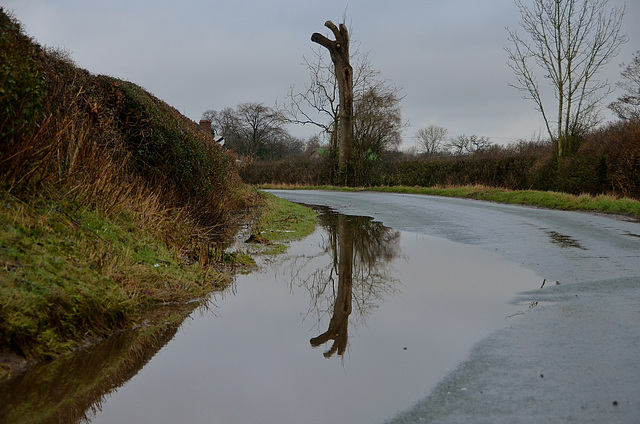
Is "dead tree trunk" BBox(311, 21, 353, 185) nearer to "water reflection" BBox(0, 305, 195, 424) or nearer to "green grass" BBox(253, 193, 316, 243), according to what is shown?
"green grass" BBox(253, 193, 316, 243)

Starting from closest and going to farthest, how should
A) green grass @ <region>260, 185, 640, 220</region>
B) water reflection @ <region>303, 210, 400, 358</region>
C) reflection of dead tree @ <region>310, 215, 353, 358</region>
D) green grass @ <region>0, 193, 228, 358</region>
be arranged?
green grass @ <region>0, 193, 228, 358</region> < reflection of dead tree @ <region>310, 215, 353, 358</region> < water reflection @ <region>303, 210, 400, 358</region> < green grass @ <region>260, 185, 640, 220</region>

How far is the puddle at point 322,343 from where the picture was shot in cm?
347

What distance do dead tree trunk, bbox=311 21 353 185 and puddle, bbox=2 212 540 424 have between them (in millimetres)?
26698

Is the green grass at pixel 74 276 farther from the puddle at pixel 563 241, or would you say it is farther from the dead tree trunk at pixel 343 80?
the dead tree trunk at pixel 343 80

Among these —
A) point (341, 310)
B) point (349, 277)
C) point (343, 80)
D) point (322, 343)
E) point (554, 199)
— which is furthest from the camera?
point (343, 80)

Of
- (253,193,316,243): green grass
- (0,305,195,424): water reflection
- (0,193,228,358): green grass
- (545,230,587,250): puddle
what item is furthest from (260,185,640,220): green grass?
(0,305,195,424): water reflection

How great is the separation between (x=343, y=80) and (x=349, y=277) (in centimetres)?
2777

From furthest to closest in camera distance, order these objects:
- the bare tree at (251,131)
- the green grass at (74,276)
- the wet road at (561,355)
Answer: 1. the bare tree at (251,131)
2. the green grass at (74,276)
3. the wet road at (561,355)

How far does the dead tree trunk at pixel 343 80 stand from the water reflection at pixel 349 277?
22.3 metres

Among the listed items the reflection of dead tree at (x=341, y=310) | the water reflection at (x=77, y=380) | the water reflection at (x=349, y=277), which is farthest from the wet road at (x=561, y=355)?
the water reflection at (x=77, y=380)

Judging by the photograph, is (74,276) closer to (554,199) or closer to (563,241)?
(563,241)

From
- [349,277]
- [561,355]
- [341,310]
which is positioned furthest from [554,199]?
[561,355]

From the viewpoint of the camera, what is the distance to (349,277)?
748 cm

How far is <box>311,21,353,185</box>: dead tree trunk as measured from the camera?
33.1 metres
